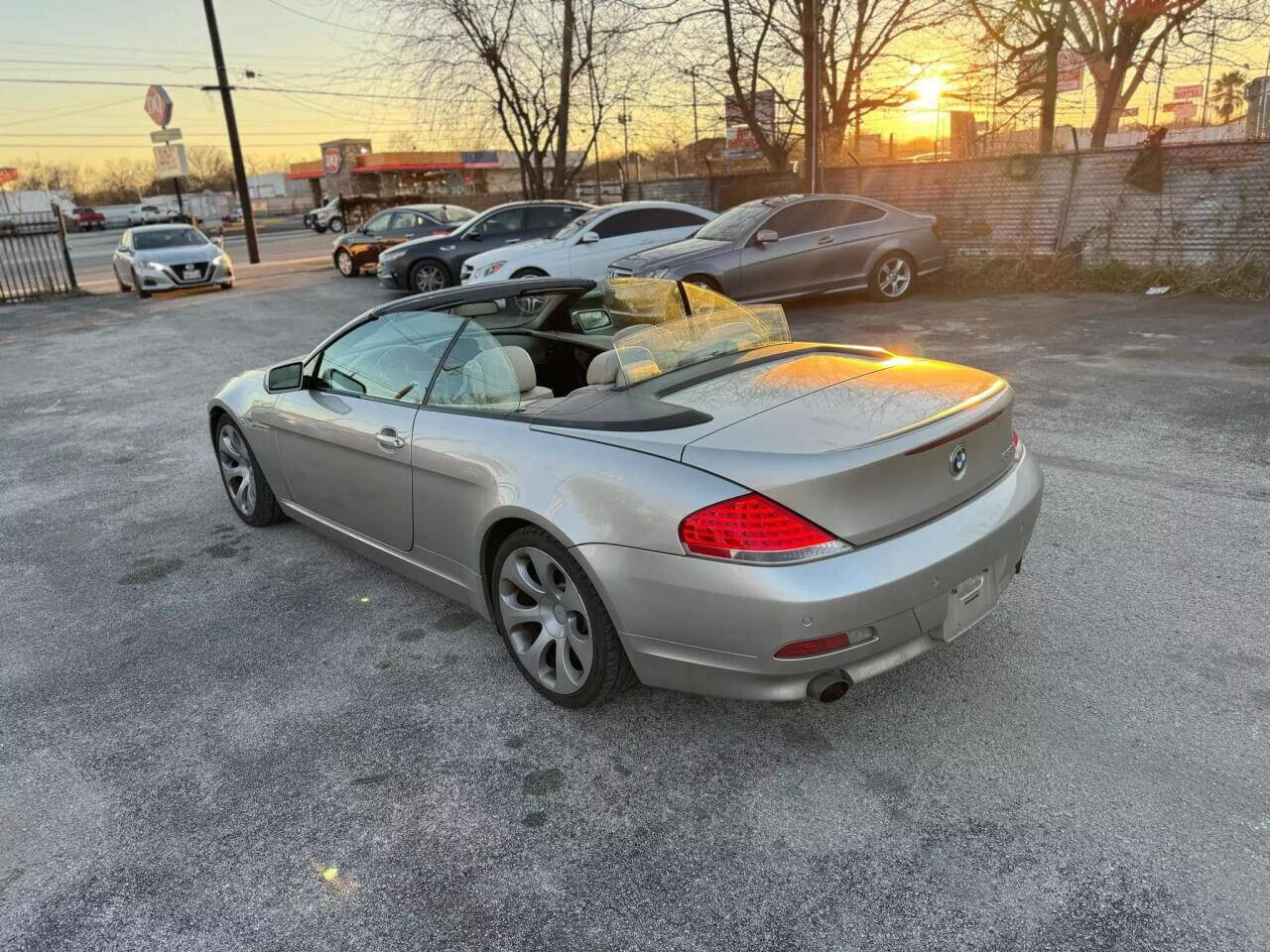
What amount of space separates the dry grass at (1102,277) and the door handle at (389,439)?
445 inches

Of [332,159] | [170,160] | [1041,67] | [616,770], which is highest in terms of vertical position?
[332,159]

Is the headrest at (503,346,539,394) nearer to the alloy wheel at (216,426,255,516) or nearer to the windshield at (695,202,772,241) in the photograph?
the alloy wheel at (216,426,255,516)

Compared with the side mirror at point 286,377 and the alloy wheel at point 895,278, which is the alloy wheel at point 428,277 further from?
the side mirror at point 286,377

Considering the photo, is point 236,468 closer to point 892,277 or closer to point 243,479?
point 243,479

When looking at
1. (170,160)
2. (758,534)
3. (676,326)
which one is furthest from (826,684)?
(170,160)

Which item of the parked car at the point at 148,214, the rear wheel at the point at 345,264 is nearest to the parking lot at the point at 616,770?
the rear wheel at the point at 345,264

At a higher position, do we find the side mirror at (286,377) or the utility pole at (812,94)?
the utility pole at (812,94)

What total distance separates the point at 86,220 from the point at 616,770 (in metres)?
71.6

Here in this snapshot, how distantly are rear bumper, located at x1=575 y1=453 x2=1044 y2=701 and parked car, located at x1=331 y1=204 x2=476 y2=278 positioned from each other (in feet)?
57.6

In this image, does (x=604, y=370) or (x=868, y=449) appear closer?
(x=868, y=449)

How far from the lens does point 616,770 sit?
2.83 meters

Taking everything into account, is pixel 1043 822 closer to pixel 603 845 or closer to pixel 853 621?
pixel 853 621

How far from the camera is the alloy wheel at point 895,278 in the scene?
1205 centimetres

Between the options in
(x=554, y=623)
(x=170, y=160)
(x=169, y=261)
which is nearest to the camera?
(x=554, y=623)
